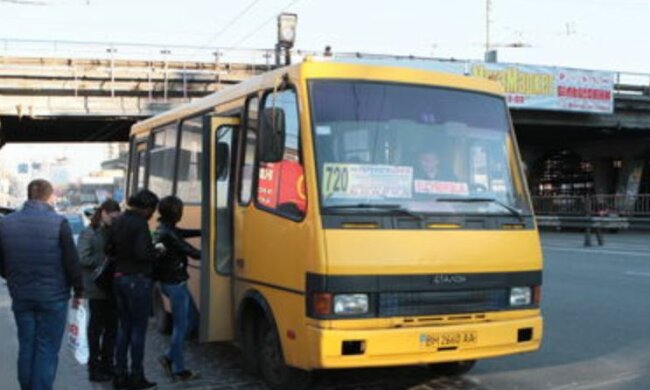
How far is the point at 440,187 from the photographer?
6121 mm

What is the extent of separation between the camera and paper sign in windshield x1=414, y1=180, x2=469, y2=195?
238 inches

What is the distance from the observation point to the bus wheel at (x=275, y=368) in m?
6.09

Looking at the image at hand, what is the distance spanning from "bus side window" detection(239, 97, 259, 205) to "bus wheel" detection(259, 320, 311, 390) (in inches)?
44.4

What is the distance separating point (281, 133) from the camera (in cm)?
604

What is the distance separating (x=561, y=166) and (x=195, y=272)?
5090 centimetres

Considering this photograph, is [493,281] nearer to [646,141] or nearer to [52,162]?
[646,141]

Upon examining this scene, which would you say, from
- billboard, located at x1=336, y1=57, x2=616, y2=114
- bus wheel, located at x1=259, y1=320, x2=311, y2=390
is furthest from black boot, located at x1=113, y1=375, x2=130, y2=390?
billboard, located at x1=336, y1=57, x2=616, y2=114

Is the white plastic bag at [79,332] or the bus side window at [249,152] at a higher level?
the bus side window at [249,152]

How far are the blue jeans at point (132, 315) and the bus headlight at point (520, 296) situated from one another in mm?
3003

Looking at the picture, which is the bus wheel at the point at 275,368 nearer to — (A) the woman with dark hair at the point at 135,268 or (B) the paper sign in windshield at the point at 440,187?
(A) the woman with dark hair at the point at 135,268

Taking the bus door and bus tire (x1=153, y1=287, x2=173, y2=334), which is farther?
bus tire (x1=153, y1=287, x2=173, y2=334)

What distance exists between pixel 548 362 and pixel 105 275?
4.28 metres

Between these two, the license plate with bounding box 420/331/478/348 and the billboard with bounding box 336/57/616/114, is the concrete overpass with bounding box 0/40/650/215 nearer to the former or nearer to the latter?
the billboard with bounding box 336/57/616/114

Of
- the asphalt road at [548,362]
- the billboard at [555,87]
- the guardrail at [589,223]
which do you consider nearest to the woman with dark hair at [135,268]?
the asphalt road at [548,362]
